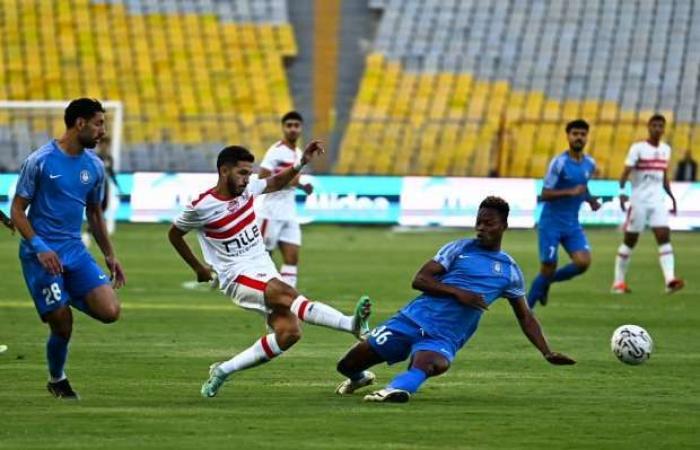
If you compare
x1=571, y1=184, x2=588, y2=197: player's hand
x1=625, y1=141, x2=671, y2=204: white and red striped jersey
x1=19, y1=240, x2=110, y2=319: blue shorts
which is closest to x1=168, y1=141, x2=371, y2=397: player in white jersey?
x1=19, y1=240, x2=110, y2=319: blue shorts

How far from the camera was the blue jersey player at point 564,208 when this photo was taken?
18.4 metres

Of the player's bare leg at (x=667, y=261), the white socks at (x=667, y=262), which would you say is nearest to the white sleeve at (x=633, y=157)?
the player's bare leg at (x=667, y=261)

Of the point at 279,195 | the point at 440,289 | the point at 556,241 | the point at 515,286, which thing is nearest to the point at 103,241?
the point at 440,289

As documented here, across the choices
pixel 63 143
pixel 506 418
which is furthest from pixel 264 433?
pixel 63 143

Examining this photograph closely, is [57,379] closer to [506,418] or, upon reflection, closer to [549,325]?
[506,418]

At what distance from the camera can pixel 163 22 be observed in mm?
42969

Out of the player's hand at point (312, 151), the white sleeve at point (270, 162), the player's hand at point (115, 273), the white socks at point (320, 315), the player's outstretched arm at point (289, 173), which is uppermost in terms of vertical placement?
the white sleeve at point (270, 162)

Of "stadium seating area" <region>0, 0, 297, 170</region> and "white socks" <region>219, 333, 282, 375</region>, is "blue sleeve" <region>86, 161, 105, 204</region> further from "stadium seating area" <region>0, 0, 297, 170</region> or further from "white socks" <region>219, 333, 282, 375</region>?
"stadium seating area" <region>0, 0, 297, 170</region>

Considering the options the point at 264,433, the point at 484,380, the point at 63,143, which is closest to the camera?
the point at 264,433

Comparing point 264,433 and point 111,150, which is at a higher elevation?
point 111,150

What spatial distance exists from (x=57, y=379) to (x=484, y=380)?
326cm

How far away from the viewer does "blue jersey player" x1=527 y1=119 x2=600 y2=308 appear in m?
18.4

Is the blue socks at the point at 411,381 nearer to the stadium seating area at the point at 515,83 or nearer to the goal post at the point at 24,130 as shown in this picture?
the goal post at the point at 24,130

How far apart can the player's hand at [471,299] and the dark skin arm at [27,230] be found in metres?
2.60
